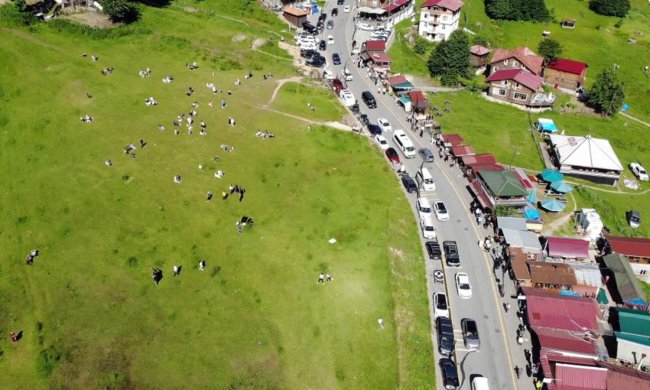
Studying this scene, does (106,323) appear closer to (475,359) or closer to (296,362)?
(296,362)

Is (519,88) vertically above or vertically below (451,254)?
above

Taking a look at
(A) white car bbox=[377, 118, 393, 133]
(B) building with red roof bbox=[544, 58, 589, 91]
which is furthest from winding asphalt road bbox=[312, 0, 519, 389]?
(B) building with red roof bbox=[544, 58, 589, 91]

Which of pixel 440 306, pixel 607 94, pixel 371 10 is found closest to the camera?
pixel 440 306

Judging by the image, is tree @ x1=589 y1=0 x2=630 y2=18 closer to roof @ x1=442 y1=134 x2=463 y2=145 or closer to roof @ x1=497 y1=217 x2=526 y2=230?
roof @ x1=442 y1=134 x2=463 y2=145

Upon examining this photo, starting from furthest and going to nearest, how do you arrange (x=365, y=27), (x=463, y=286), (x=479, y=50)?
(x=365, y=27), (x=479, y=50), (x=463, y=286)

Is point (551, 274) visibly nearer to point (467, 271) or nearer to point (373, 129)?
point (467, 271)

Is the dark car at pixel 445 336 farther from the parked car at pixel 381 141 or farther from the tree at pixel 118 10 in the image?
the tree at pixel 118 10

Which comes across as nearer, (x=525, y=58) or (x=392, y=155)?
(x=392, y=155)

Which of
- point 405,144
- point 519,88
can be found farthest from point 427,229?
point 519,88
